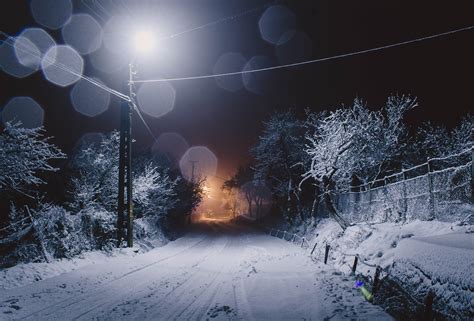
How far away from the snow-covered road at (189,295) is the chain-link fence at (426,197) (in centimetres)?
418

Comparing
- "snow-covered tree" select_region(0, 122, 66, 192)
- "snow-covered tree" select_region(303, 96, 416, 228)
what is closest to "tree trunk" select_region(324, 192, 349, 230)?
"snow-covered tree" select_region(303, 96, 416, 228)

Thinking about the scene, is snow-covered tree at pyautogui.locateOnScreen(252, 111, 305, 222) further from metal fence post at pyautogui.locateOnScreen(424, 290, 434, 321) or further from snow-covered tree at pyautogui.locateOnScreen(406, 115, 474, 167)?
metal fence post at pyautogui.locateOnScreen(424, 290, 434, 321)

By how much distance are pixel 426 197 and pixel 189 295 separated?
9722 millimetres

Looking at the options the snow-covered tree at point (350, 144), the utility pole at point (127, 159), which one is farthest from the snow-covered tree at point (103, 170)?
the snow-covered tree at point (350, 144)

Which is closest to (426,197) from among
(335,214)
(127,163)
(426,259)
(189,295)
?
(426,259)

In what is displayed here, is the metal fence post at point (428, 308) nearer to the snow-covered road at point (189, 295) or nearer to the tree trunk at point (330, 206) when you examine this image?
the snow-covered road at point (189, 295)

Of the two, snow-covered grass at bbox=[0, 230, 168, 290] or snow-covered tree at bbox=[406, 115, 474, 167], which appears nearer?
snow-covered grass at bbox=[0, 230, 168, 290]

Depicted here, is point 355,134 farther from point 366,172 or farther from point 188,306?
point 188,306

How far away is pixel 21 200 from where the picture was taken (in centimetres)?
1731

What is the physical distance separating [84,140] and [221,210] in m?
110

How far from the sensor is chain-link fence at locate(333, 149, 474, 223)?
1048 centimetres

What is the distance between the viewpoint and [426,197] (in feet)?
40.3

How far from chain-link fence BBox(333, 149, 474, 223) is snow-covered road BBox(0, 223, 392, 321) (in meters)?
4.18

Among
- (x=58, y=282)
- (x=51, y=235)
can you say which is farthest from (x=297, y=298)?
(x=51, y=235)
